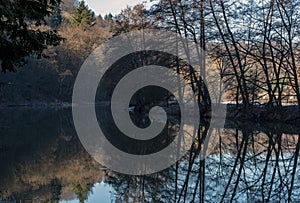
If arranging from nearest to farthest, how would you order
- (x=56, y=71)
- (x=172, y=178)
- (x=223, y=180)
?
1. (x=223, y=180)
2. (x=172, y=178)
3. (x=56, y=71)

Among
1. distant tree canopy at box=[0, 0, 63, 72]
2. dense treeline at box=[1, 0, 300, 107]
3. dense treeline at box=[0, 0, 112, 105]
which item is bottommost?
distant tree canopy at box=[0, 0, 63, 72]

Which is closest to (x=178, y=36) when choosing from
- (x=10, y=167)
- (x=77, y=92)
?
(x=10, y=167)

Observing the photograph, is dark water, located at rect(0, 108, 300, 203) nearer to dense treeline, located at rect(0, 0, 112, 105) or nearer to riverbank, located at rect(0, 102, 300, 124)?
riverbank, located at rect(0, 102, 300, 124)

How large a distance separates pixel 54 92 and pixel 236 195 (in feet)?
179

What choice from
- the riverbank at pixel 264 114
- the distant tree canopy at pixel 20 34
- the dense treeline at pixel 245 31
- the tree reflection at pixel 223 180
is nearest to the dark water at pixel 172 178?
the tree reflection at pixel 223 180

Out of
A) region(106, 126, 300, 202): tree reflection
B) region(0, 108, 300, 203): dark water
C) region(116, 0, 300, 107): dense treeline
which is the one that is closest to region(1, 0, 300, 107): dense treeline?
region(116, 0, 300, 107): dense treeline

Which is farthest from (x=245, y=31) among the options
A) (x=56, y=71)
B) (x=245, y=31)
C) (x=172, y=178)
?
(x=56, y=71)

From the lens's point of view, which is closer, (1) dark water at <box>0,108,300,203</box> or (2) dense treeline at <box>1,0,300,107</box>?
(1) dark water at <box>0,108,300,203</box>

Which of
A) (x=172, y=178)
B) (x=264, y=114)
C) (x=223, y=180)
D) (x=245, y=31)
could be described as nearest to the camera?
(x=223, y=180)

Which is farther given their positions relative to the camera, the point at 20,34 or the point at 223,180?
the point at 20,34

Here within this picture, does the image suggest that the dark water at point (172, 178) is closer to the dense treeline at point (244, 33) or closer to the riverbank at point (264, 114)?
the riverbank at point (264, 114)

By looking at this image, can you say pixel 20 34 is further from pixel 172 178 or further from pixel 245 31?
pixel 245 31

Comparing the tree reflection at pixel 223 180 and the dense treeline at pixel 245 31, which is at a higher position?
the dense treeline at pixel 245 31

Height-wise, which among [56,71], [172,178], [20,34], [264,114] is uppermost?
[56,71]
